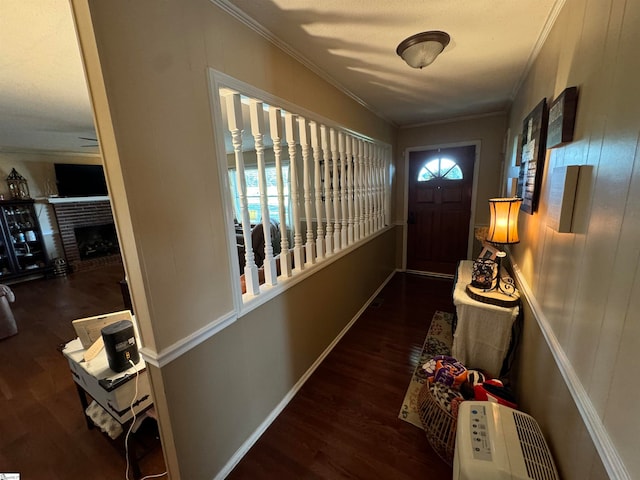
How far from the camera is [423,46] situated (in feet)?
4.99

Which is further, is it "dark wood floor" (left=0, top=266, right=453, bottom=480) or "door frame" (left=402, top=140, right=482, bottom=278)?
"door frame" (left=402, top=140, right=482, bottom=278)

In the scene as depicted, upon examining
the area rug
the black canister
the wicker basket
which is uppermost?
the black canister

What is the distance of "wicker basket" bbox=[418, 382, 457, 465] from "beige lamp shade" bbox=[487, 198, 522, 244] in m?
1.08

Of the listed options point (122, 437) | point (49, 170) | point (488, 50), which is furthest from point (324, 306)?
point (49, 170)

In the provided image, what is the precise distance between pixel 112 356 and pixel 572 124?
2.31 m

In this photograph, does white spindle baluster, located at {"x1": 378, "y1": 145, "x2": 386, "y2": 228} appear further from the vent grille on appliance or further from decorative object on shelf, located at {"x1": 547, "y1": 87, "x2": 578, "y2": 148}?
the vent grille on appliance

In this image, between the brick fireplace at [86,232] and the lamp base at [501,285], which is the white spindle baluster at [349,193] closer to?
the lamp base at [501,285]

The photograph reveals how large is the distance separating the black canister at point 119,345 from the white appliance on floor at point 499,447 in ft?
5.15

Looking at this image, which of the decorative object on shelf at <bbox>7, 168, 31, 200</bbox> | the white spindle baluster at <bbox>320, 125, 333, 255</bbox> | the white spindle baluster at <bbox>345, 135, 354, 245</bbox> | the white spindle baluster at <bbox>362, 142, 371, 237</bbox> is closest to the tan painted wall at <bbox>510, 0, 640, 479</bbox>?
the white spindle baluster at <bbox>320, 125, 333, 255</bbox>

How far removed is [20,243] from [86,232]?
0.97 m

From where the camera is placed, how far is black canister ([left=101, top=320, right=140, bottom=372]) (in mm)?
1268

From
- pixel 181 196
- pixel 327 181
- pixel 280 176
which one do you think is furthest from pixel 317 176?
pixel 181 196

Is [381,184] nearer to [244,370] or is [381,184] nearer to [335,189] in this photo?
[335,189]

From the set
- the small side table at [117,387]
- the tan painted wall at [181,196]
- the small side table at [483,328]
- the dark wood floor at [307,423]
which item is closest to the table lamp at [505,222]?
the small side table at [483,328]
